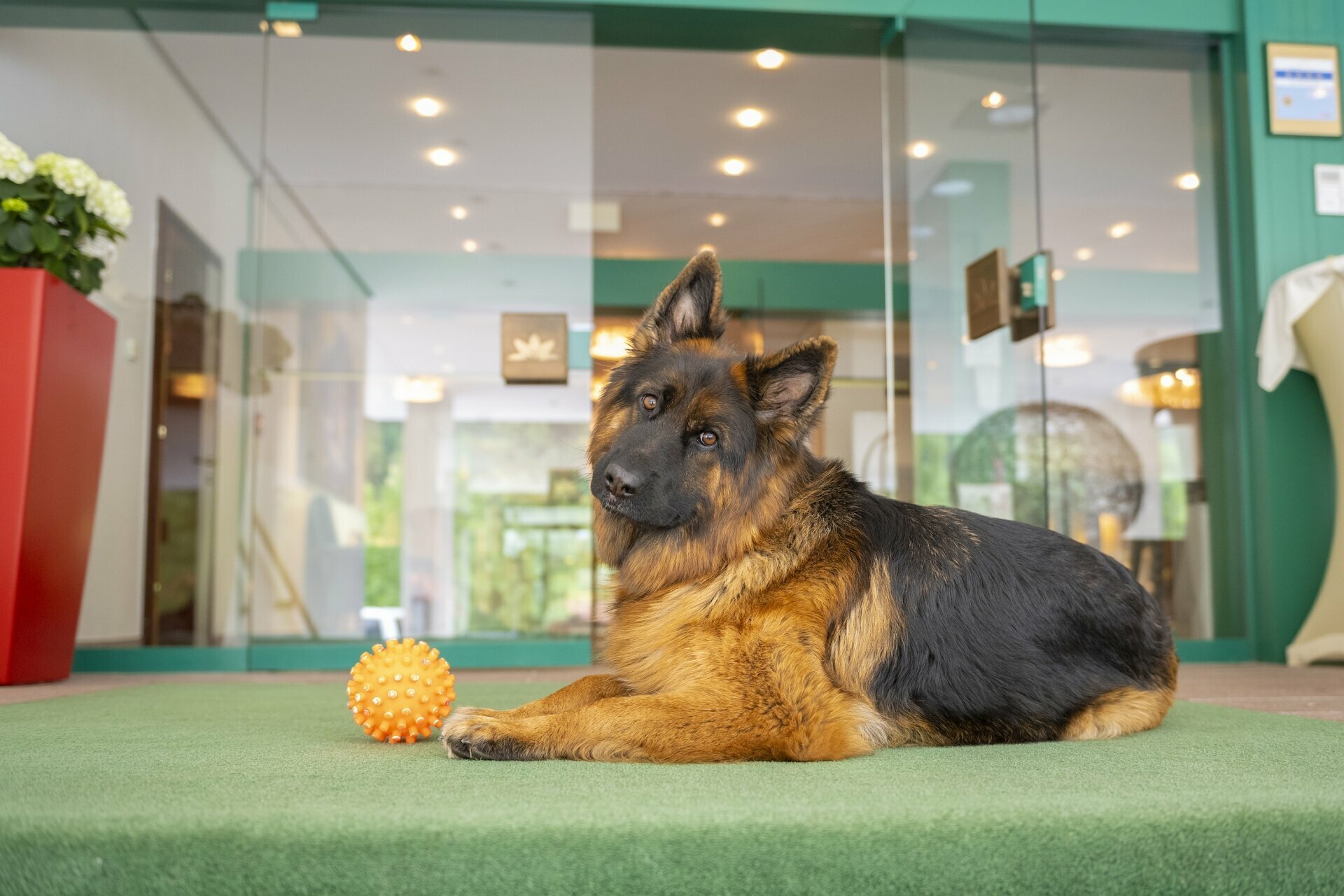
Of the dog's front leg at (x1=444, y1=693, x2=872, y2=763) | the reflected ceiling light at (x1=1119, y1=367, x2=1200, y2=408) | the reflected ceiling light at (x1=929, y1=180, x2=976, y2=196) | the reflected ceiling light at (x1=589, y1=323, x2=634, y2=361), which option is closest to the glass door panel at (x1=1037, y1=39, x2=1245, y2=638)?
the reflected ceiling light at (x1=1119, y1=367, x2=1200, y2=408)

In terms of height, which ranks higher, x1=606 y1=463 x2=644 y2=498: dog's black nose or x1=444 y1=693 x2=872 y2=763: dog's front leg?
x1=606 y1=463 x2=644 y2=498: dog's black nose

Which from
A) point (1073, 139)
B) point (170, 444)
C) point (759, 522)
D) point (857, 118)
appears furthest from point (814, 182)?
point (759, 522)

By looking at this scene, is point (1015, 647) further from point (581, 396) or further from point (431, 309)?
point (431, 309)

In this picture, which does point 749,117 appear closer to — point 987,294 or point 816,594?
point 987,294

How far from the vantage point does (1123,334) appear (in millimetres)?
7395

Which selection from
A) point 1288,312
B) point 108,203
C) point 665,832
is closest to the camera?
point 665,832

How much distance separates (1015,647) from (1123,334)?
585 centimetres

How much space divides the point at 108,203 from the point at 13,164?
0.37 metres

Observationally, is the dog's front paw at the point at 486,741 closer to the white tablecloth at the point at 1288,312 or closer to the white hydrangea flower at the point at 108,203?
the white hydrangea flower at the point at 108,203

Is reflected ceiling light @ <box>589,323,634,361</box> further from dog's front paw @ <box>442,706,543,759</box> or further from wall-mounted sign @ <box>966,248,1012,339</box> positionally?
dog's front paw @ <box>442,706,543,759</box>

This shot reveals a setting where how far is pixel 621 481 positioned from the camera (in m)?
2.20

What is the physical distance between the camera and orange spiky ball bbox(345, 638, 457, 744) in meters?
2.31

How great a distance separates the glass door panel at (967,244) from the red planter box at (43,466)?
14.2 feet

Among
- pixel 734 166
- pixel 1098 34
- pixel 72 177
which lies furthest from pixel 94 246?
pixel 1098 34
